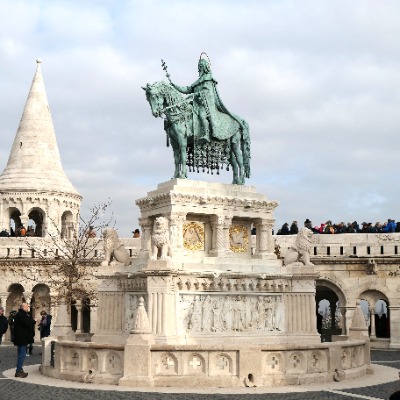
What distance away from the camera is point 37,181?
3741 centimetres

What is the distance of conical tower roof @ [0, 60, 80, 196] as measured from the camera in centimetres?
3738

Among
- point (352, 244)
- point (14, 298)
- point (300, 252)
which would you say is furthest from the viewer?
point (14, 298)

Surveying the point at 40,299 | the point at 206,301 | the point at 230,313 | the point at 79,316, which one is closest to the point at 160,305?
the point at 206,301

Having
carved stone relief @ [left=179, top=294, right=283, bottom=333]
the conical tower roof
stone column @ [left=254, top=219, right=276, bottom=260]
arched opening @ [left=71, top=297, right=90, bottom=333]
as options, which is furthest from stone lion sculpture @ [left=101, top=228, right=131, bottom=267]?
the conical tower roof

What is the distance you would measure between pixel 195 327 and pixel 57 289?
716 inches

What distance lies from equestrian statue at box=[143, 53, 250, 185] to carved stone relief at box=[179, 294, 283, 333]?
3.11m

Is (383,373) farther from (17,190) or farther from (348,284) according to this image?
(17,190)

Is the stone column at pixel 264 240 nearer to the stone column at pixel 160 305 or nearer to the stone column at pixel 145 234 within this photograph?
the stone column at pixel 145 234

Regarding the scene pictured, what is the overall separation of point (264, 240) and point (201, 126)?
3.19m

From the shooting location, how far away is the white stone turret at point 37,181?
37062mm

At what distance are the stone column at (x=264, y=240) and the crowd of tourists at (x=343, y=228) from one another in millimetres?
12450

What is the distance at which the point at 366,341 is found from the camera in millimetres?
14781

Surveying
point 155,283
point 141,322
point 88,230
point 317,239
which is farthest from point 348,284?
point 141,322

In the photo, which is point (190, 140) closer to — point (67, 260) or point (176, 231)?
point (176, 231)
